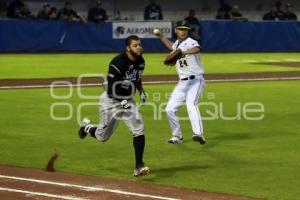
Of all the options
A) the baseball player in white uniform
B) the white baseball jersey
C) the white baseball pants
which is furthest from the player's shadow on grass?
the white baseball jersey

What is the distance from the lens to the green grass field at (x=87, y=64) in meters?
27.0

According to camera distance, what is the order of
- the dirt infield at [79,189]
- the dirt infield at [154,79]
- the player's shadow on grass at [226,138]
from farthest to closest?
the dirt infield at [154,79] < the player's shadow on grass at [226,138] < the dirt infield at [79,189]

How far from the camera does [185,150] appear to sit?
12.4 meters

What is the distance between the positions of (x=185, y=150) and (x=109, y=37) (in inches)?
965

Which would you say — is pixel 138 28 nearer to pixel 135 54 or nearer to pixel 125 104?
pixel 135 54

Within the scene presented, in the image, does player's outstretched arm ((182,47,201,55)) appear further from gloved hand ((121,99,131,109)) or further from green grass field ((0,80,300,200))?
gloved hand ((121,99,131,109))

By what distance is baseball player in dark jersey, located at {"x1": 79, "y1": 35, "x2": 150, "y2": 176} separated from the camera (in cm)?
1024

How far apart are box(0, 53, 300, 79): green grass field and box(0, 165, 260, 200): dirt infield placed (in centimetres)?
1551

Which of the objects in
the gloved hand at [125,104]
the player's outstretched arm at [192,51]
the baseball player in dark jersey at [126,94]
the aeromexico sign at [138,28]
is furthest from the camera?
the aeromexico sign at [138,28]

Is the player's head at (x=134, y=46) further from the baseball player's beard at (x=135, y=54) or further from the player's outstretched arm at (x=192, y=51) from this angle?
the player's outstretched arm at (x=192, y=51)

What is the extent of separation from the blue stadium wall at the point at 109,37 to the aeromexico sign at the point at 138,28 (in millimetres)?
262

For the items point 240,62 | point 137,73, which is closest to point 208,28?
point 240,62

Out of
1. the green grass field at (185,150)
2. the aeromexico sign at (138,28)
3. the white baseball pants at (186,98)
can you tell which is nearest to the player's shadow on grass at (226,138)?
the green grass field at (185,150)

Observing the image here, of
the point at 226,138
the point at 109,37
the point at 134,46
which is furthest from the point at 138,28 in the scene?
the point at 134,46
